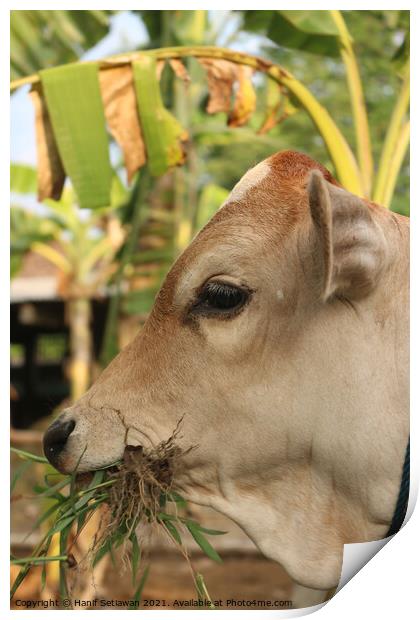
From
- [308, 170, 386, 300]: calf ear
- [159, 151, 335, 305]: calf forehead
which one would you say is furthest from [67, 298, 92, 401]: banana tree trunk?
[308, 170, 386, 300]: calf ear

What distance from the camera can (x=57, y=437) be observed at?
4.81 feet

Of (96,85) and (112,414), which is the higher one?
(96,85)

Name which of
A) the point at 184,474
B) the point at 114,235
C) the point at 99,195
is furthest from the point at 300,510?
the point at 114,235

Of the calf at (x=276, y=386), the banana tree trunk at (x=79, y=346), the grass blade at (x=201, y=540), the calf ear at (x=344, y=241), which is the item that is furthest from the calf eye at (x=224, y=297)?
Result: the banana tree trunk at (x=79, y=346)

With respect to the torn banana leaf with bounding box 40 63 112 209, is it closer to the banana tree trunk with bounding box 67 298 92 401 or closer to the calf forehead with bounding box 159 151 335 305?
the calf forehead with bounding box 159 151 335 305

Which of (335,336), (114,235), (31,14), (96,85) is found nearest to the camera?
(335,336)

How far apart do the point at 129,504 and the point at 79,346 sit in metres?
3.84

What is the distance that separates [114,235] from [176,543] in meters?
4.24

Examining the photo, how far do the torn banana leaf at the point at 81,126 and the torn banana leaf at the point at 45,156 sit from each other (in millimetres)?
62

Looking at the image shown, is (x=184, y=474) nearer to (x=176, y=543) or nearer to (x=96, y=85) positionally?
(x=176, y=543)

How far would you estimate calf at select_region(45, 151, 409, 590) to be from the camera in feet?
4.61

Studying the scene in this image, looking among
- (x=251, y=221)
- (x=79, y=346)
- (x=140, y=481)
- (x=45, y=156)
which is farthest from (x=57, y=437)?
(x=79, y=346)

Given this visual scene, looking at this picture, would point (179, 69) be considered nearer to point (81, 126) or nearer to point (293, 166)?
point (81, 126)

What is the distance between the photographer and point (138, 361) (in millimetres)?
1487
